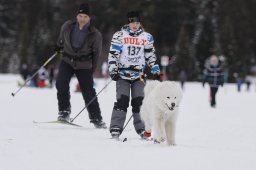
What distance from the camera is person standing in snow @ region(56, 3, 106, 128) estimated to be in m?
9.30

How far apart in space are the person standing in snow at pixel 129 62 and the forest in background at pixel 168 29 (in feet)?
158

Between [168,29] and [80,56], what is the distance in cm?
5932

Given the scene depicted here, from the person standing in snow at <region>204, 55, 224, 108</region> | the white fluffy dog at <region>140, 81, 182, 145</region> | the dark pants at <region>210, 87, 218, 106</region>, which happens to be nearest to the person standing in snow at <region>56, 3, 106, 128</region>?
the white fluffy dog at <region>140, 81, 182, 145</region>

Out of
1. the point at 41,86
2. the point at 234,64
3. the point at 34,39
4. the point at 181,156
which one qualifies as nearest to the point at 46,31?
the point at 34,39

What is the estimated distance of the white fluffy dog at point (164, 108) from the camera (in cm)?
718

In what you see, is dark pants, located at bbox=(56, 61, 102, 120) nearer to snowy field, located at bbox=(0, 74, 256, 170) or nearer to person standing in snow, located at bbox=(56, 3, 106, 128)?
person standing in snow, located at bbox=(56, 3, 106, 128)

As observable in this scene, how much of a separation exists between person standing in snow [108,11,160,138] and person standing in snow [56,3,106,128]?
1.40m

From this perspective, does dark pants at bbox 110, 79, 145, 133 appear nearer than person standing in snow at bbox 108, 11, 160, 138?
No

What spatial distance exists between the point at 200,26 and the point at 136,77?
59056mm

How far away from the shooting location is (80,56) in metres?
9.38

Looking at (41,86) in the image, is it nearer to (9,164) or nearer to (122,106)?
(122,106)

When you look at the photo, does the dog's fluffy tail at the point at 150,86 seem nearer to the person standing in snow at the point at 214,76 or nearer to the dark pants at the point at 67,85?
the dark pants at the point at 67,85

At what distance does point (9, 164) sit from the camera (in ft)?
17.8

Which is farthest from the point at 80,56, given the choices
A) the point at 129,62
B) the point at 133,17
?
the point at 133,17
